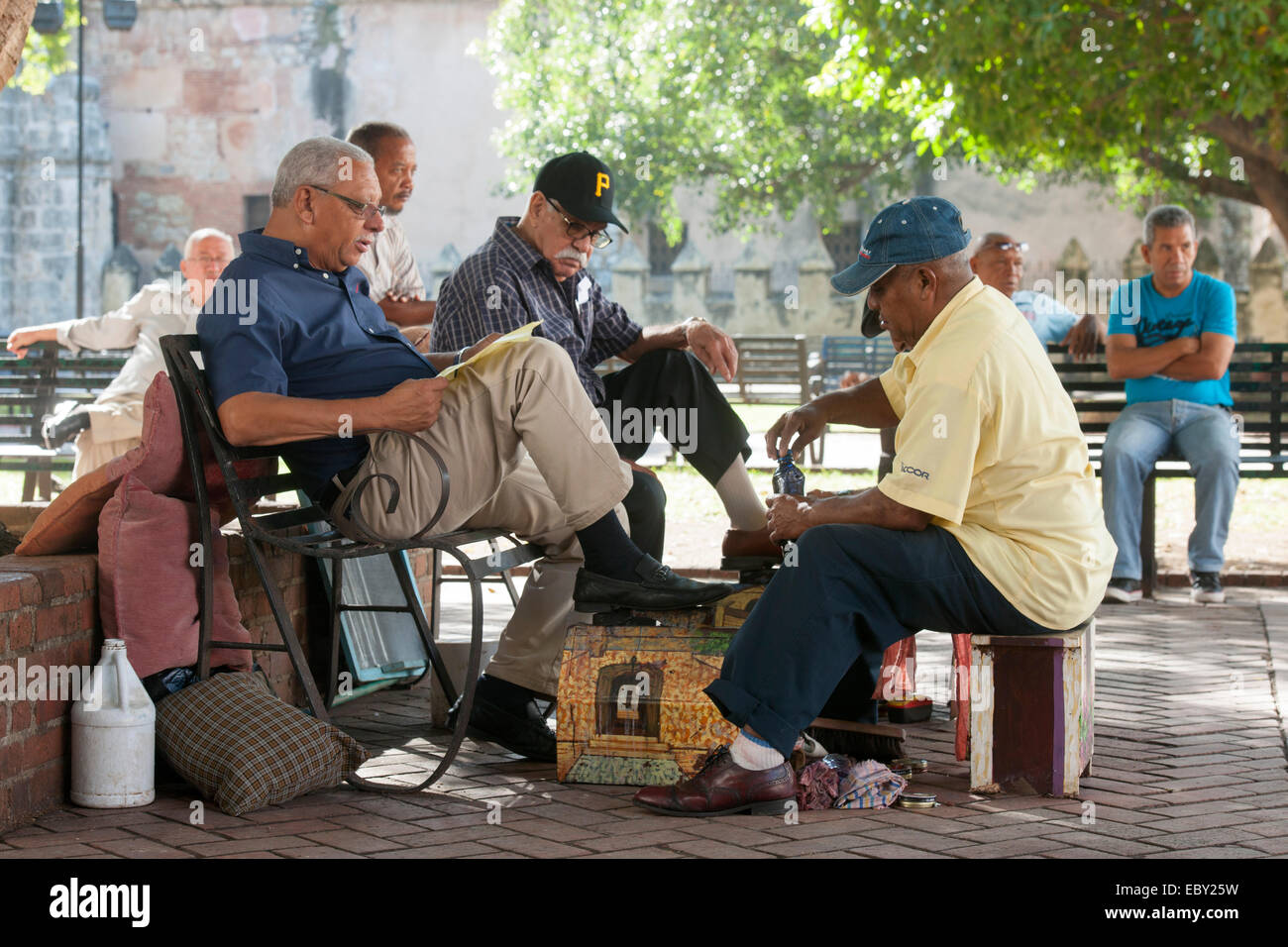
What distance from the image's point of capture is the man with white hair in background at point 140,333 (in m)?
7.02

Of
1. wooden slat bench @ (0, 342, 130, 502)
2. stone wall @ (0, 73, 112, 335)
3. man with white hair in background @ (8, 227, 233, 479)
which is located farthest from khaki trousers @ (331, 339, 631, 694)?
stone wall @ (0, 73, 112, 335)

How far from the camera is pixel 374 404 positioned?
13.2ft

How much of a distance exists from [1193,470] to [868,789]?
14.8 feet

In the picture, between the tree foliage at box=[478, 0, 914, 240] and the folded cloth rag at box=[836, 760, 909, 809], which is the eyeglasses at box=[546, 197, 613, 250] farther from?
the tree foliage at box=[478, 0, 914, 240]

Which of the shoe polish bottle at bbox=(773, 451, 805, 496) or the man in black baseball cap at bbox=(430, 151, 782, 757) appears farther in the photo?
the man in black baseball cap at bbox=(430, 151, 782, 757)

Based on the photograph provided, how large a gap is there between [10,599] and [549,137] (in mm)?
30602

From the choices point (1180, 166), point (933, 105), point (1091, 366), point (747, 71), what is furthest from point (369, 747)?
point (747, 71)

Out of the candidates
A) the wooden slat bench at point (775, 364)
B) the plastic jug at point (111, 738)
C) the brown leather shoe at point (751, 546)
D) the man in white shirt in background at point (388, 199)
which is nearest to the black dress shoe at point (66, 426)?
the man in white shirt in background at point (388, 199)

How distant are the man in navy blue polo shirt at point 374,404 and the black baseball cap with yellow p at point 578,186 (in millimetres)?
706

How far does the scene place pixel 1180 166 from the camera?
70.2 ft

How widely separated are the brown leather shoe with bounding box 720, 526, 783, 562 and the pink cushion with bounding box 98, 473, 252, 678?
4.88 feet

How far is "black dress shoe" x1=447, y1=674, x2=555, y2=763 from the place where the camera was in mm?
4578
